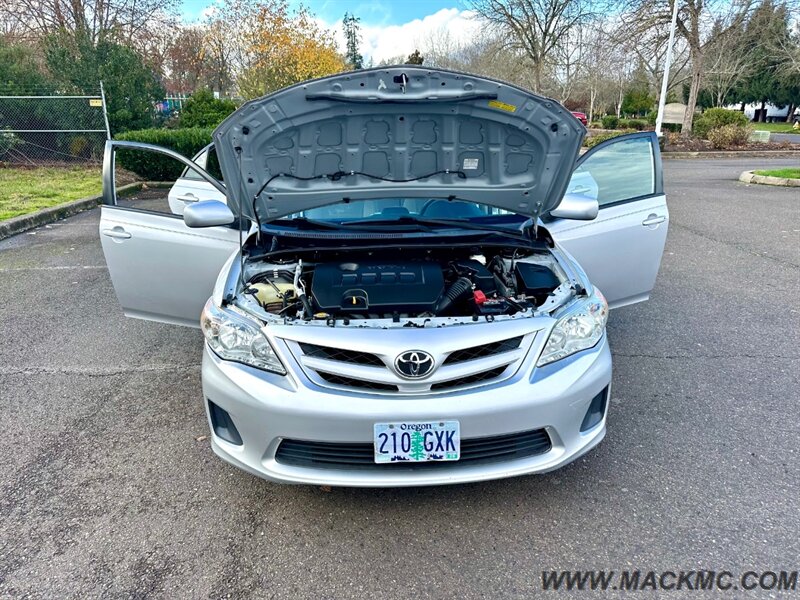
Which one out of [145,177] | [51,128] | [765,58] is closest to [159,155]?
[145,177]

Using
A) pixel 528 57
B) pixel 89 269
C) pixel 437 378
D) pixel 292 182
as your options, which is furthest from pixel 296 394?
pixel 528 57

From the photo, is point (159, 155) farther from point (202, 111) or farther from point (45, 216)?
point (45, 216)

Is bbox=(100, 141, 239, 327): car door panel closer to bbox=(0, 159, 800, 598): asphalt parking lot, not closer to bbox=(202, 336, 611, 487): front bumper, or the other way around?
bbox=(0, 159, 800, 598): asphalt parking lot

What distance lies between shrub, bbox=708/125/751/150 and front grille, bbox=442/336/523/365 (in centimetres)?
2230

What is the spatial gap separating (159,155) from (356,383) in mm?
12396

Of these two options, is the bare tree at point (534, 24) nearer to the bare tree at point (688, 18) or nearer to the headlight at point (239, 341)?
the bare tree at point (688, 18)

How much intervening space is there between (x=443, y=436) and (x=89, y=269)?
5.79 m

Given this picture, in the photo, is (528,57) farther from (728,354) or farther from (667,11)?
(728,354)

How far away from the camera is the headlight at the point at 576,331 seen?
7.75 feet

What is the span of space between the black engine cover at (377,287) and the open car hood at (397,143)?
412 millimetres

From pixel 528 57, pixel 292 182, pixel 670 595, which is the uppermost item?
pixel 528 57

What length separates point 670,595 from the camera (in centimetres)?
200

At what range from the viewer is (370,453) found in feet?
7.22

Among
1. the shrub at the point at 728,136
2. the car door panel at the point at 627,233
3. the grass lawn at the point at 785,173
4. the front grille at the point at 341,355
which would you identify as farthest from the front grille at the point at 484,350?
the shrub at the point at 728,136
